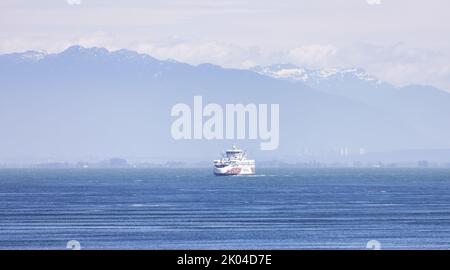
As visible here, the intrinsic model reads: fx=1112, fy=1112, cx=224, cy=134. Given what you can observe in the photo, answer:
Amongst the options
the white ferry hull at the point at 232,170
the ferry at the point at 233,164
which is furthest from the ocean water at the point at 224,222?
the ferry at the point at 233,164

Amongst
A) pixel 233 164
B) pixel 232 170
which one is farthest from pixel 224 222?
pixel 232 170

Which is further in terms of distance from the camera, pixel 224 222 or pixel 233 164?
pixel 233 164

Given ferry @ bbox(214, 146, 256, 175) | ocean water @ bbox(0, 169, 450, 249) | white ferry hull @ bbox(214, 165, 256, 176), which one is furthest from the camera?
ferry @ bbox(214, 146, 256, 175)

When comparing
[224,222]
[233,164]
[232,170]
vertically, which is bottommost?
[224,222]

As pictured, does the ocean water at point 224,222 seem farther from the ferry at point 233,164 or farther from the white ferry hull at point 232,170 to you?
the ferry at point 233,164

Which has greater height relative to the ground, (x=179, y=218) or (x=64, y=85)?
(x=64, y=85)

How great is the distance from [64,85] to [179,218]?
118782 mm

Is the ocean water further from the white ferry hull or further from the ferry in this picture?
the ferry

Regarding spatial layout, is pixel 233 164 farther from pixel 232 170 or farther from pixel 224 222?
pixel 224 222

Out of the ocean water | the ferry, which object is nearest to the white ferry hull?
the ferry
